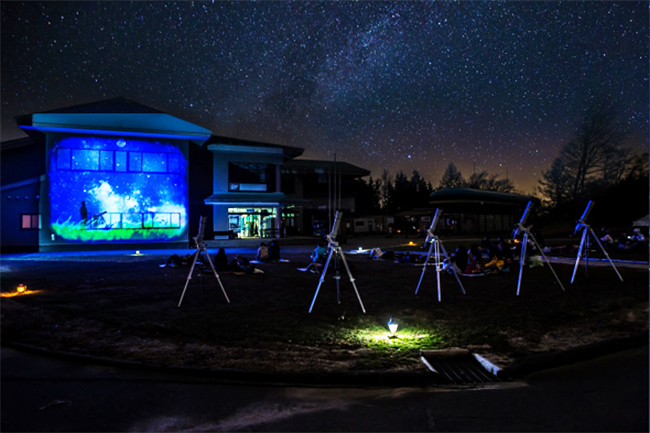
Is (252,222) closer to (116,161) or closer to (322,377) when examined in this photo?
(116,161)

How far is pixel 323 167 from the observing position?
1905 inches

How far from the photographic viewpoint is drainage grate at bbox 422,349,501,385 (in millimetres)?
4625

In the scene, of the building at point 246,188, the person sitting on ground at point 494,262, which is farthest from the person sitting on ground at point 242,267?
the building at point 246,188

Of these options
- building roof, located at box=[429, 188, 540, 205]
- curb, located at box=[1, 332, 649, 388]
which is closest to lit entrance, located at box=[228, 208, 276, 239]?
building roof, located at box=[429, 188, 540, 205]

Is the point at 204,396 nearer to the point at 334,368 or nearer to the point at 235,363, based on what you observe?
the point at 235,363

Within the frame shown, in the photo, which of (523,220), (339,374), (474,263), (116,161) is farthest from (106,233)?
(339,374)

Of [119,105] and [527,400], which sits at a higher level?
[119,105]

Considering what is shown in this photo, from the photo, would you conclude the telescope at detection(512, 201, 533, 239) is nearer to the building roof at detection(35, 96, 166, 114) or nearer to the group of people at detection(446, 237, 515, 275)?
the group of people at detection(446, 237, 515, 275)

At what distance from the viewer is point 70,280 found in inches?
504

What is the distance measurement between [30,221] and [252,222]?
1701cm

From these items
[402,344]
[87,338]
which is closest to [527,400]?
[402,344]

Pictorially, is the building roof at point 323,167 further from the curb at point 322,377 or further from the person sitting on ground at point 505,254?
the curb at point 322,377

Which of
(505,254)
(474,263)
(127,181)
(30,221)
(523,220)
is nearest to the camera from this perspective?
(523,220)

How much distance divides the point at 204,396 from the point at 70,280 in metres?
11.6
